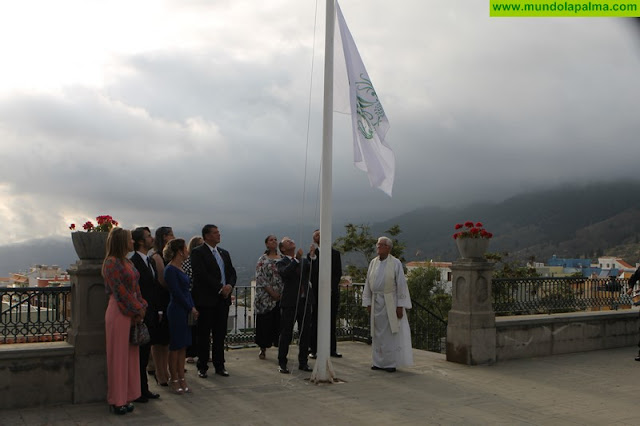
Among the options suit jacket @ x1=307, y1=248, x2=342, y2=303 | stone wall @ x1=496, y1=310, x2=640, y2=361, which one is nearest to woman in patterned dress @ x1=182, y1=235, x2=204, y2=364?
suit jacket @ x1=307, y1=248, x2=342, y2=303

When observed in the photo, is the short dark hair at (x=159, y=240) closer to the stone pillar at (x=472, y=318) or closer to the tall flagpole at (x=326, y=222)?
the tall flagpole at (x=326, y=222)

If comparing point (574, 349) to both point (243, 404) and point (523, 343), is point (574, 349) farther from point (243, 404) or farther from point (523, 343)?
point (243, 404)

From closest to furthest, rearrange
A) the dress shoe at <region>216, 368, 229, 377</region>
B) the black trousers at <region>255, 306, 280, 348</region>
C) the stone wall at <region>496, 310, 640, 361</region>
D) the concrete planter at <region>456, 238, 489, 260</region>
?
1. the dress shoe at <region>216, 368, 229, 377</region>
2. the concrete planter at <region>456, 238, 489, 260</region>
3. the black trousers at <region>255, 306, 280, 348</region>
4. the stone wall at <region>496, 310, 640, 361</region>

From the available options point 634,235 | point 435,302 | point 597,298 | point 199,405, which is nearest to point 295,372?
point 199,405

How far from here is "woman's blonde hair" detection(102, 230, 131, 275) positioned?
6.58 m

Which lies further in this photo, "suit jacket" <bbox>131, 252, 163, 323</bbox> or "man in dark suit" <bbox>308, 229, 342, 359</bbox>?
"man in dark suit" <bbox>308, 229, 342, 359</bbox>

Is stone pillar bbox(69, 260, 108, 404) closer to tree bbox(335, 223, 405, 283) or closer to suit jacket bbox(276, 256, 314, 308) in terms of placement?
suit jacket bbox(276, 256, 314, 308)

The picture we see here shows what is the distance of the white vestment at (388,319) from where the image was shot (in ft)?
30.5

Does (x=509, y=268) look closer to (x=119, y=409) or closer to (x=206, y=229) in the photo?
(x=206, y=229)

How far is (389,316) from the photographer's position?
30.5ft

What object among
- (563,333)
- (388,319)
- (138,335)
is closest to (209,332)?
(138,335)

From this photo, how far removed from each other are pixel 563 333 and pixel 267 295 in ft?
19.0

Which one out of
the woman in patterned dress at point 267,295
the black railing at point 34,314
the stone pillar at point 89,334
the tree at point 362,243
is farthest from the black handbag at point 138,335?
the tree at point 362,243

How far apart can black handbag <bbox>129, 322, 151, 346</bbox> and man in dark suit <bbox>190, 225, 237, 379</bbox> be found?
1581 mm
